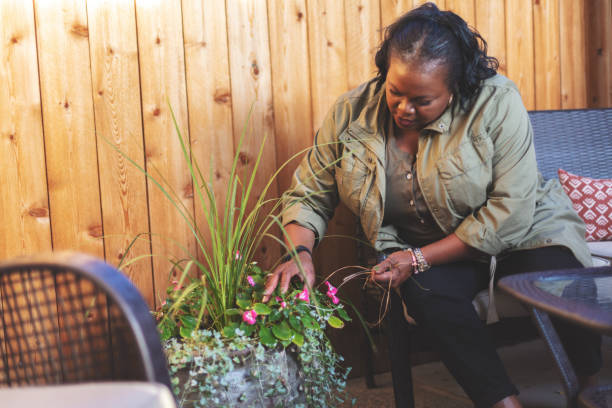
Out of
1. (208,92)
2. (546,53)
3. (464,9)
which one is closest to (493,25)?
(464,9)

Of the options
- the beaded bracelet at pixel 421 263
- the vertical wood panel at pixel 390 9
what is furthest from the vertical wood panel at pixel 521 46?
the beaded bracelet at pixel 421 263

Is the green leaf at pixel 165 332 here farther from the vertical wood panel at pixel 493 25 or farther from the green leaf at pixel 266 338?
the vertical wood panel at pixel 493 25

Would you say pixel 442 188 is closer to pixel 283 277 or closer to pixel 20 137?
pixel 283 277

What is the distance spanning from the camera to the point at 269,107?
206cm

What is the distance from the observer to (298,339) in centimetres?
128

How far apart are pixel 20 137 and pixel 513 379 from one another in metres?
1.92

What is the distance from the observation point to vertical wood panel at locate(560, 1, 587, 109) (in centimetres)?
254

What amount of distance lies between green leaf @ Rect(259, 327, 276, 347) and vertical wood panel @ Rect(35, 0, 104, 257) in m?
0.83

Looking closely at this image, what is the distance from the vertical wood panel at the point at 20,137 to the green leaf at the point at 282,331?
912 millimetres

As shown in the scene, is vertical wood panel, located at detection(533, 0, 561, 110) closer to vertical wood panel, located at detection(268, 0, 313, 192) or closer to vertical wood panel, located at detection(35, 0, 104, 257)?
vertical wood panel, located at detection(268, 0, 313, 192)

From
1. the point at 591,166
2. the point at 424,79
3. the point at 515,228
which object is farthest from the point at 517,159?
the point at 591,166

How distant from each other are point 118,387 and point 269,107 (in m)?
1.48

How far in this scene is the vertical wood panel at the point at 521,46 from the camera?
7.94 ft

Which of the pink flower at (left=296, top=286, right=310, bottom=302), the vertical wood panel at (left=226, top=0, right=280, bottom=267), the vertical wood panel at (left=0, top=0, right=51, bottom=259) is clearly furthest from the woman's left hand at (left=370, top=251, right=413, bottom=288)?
the vertical wood panel at (left=0, top=0, right=51, bottom=259)
